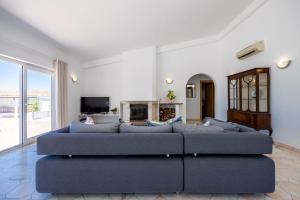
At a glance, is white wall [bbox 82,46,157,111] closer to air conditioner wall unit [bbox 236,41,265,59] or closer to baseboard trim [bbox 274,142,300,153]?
air conditioner wall unit [bbox 236,41,265,59]

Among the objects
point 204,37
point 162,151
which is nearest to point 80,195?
point 162,151

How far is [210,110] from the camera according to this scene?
9242 mm

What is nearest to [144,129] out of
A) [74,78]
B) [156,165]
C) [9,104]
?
[156,165]

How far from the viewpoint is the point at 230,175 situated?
6.55ft

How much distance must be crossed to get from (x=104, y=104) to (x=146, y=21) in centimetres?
375

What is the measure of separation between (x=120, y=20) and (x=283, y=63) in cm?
385

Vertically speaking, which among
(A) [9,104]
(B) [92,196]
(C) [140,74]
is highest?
(C) [140,74]

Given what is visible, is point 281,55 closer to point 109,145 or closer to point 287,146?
point 287,146

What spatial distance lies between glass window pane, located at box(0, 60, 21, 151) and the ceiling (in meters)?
1.16

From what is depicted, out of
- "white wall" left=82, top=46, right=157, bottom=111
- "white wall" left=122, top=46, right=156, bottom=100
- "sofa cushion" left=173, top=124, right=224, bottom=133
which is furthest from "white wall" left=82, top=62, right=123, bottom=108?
"sofa cushion" left=173, top=124, right=224, bottom=133

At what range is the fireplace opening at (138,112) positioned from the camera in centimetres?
708

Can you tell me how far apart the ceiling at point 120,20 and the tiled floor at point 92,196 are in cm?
271

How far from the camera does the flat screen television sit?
700 cm

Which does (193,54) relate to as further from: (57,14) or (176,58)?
(57,14)
